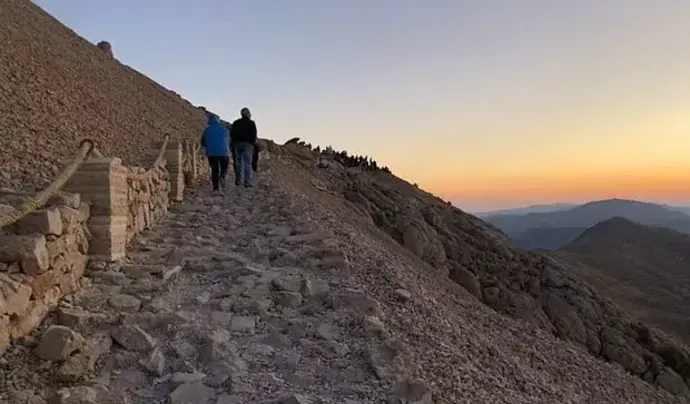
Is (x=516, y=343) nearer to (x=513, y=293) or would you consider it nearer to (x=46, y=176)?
(x=46, y=176)

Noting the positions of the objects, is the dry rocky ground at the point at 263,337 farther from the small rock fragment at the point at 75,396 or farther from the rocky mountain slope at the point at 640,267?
the rocky mountain slope at the point at 640,267

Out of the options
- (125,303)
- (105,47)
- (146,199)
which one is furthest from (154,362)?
(105,47)

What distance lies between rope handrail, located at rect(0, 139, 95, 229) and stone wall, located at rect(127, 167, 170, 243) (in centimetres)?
104

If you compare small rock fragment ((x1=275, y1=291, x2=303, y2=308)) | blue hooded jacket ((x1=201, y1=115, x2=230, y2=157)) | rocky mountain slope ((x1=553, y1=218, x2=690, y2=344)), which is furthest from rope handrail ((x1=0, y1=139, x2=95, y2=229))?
rocky mountain slope ((x1=553, y1=218, x2=690, y2=344))

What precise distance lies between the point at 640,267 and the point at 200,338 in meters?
43.7

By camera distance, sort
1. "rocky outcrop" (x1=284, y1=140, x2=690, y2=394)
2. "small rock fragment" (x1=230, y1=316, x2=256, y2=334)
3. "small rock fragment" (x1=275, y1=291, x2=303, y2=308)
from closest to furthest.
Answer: "small rock fragment" (x1=230, y1=316, x2=256, y2=334) → "small rock fragment" (x1=275, y1=291, x2=303, y2=308) → "rocky outcrop" (x1=284, y1=140, x2=690, y2=394)

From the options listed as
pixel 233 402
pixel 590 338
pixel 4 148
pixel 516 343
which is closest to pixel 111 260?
pixel 233 402

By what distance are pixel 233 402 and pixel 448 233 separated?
16.1 m

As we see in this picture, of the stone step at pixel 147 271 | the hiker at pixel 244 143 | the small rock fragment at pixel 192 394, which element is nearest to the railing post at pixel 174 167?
the hiker at pixel 244 143

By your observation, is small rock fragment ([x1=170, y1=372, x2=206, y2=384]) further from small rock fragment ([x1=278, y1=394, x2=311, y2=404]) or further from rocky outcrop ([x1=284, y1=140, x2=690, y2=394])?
rocky outcrop ([x1=284, y1=140, x2=690, y2=394])

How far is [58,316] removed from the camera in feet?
19.2

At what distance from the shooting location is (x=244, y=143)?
1389cm

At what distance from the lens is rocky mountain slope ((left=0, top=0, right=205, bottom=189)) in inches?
410

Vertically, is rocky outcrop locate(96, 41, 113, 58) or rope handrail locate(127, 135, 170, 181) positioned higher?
rocky outcrop locate(96, 41, 113, 58)
